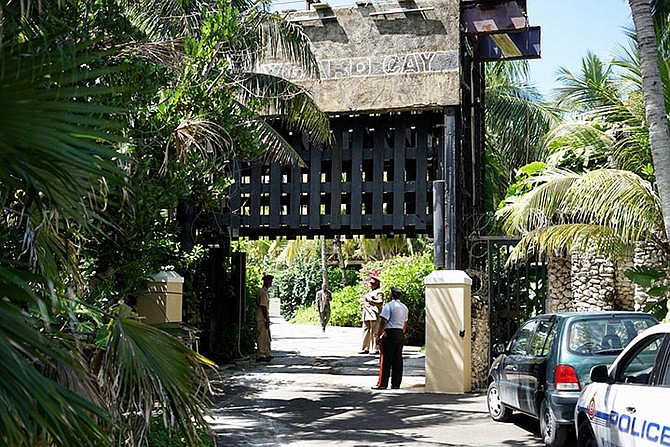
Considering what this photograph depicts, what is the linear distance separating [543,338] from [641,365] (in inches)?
112

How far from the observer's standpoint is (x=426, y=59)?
16.5 m

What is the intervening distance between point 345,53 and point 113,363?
12.4 meters

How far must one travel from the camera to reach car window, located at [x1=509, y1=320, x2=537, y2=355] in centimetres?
1120

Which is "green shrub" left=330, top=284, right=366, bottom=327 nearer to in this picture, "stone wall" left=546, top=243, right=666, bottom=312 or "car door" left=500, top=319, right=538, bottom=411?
"stone wall" left=546, top=243, right=666, bottom=312

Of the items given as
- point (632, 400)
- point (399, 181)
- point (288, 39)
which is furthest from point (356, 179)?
point (632, 400)

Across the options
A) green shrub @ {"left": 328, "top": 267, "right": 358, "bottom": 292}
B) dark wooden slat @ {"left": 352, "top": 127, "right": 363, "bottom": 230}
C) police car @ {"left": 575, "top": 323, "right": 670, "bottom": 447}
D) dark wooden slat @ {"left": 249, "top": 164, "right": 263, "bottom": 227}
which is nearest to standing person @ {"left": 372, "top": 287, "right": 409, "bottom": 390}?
dark wooden slat @ {"left": 352, "top": 127, "right": 363, "bottom": 230}

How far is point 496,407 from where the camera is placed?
12.2 metres

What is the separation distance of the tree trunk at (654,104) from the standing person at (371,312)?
370 inches

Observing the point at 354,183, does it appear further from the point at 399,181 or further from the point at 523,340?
the point at 523,340

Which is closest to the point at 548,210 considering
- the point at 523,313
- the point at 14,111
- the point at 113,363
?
the point at 523,313

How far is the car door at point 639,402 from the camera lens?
6.26 m

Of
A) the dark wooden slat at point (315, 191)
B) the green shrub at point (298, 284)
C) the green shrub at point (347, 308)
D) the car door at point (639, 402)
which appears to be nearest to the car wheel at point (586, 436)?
the car door at point (639, 402)

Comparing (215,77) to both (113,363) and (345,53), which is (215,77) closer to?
(345,53)

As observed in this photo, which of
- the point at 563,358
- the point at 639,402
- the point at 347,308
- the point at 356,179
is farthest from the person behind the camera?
the point at 347,308
